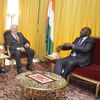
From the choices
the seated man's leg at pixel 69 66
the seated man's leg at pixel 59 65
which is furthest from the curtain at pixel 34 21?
the seated man's leg at pixel 69 66

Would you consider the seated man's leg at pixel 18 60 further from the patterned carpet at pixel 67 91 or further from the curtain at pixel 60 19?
the curtain at pixel 60 19

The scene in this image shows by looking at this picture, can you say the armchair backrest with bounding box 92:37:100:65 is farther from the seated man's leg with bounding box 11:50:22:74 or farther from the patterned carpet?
the seated man's leg with bounding box 11:50:22:74

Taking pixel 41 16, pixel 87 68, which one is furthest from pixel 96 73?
pixel 41 16

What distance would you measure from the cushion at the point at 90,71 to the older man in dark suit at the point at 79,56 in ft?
0.45

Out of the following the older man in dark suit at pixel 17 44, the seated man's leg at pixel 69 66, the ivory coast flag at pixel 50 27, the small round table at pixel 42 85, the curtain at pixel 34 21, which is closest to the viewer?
the small round table at pixel 42 85

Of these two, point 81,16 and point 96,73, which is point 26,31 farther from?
point 96,73

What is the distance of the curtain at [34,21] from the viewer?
6.24 metres

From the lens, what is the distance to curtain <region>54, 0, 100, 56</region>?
466cm

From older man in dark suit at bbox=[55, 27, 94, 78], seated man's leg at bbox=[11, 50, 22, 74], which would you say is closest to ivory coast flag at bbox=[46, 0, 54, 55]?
seated man's leg at bbox=[11, 50, 22, 74]

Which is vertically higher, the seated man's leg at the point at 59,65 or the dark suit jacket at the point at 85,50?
the dark suit jacket at the point at 85,50

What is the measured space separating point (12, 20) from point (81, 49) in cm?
430

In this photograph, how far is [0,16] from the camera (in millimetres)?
8016

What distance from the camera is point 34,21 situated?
6516mm

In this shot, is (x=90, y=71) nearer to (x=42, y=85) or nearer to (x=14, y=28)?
(x=42, y=85)
